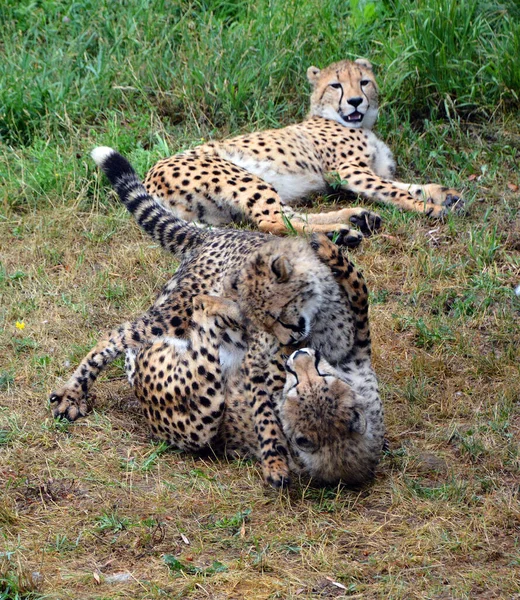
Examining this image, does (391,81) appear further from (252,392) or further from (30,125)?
(252,392)

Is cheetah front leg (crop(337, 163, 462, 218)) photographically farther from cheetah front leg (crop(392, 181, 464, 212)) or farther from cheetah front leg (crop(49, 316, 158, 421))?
cheetah front leg (crop(49, 316, 158, 421))

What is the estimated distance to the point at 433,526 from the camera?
3354mm

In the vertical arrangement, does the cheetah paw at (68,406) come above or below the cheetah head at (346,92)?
below

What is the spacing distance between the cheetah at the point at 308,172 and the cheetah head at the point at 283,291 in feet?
4.32

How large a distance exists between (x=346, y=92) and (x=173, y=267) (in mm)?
1751

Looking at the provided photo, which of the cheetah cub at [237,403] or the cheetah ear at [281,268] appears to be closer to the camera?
the cheetah cub at [237,403]

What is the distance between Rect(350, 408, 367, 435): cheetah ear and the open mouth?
10.5 ft

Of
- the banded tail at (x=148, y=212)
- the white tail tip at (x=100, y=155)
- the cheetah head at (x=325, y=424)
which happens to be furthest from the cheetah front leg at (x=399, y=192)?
the cheetah head at (x=325, y=424)

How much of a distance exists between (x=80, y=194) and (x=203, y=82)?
120 centimetres

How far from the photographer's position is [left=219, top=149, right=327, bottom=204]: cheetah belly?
6.00 meters

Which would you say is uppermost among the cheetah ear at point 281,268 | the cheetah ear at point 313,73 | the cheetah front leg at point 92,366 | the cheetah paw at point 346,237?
the cheetah ear at point 313,73

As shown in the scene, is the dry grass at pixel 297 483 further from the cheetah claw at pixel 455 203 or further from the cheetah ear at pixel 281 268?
the cheetah ear at pixel 281 268

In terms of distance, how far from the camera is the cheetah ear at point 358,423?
3.50 meters

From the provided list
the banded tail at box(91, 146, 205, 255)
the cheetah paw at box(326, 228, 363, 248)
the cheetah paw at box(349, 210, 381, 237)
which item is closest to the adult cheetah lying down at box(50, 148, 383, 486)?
the banded tail at box(91, 146, 205, 255)
